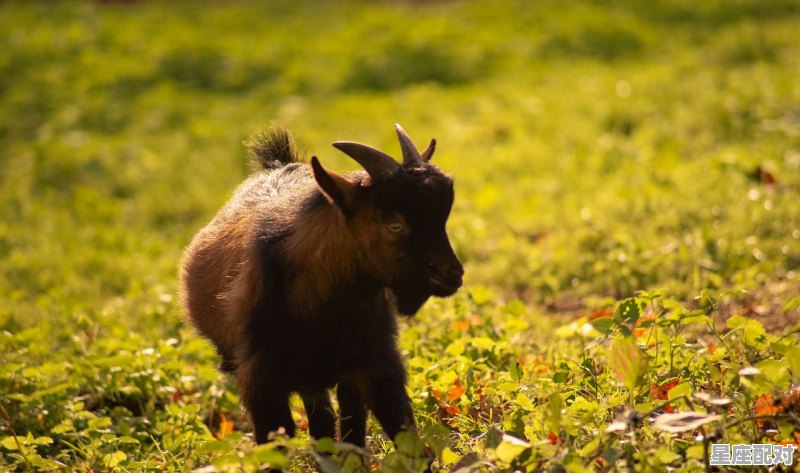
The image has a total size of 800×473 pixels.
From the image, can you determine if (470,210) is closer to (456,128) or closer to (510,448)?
(456,128)

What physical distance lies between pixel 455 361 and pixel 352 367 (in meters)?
0.86

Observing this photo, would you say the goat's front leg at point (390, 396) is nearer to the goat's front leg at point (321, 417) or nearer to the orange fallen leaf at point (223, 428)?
the goat's front leg at point (321, 417)

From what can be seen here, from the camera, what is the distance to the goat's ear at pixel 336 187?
4250mm

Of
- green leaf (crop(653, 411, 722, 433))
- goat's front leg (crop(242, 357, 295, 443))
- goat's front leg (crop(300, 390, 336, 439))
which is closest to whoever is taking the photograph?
green leaf (crop(653, 411, 722, 433))

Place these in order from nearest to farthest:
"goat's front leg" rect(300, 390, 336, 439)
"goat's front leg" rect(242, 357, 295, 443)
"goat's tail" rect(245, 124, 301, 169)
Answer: "goat's front leg" rect(242, 357, 295, 443) → "goat's front leg" rect(300, 390, 336, 439) → "goat's tail" rect(245, 124, 301, 169)

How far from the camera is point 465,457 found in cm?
395

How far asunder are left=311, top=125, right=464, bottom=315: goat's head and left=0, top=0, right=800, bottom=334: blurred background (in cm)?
194

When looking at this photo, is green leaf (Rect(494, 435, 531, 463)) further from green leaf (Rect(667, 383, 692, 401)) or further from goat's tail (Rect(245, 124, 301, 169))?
goat's tail (Rect(245, 124, 301, 169))

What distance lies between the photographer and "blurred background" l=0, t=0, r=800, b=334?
7457mm

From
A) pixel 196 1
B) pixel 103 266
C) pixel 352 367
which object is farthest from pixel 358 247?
pixel 196 1

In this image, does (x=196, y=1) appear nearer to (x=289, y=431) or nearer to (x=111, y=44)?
(x=111, y=44)

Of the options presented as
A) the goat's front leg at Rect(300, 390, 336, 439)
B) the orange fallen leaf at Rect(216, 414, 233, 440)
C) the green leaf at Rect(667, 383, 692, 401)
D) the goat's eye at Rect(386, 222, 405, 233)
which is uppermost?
the goat's eye at Rect(386, 222, 405, 233)

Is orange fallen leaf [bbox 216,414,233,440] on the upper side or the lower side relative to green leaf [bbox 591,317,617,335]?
lower

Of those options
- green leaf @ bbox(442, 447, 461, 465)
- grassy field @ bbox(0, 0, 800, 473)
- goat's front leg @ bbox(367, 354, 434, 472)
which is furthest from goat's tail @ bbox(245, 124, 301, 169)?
green leaf @ bbox(442, 447, 461, 465)
